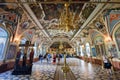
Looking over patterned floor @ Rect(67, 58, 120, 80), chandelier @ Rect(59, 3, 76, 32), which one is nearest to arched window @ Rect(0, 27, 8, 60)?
chandelier @ Rect(59, 3, 76, 32)

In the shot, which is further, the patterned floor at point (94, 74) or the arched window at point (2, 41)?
the arched window at point (2, 41)

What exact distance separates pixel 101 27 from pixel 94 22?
0.90 m

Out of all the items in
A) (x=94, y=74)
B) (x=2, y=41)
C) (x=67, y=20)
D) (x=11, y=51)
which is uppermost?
(x=67, y=20)

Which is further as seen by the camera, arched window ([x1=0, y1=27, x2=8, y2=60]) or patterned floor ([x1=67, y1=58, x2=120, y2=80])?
arched window ([x1=0, y1=27, x2=8, y2=60])

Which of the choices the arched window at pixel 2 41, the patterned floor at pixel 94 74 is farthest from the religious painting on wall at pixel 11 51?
the patterned floor at pixel 94 74

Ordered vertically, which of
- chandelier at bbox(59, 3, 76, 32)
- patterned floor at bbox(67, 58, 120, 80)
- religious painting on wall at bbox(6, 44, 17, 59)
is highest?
chandelier at bbox(59, 3, 76, 32)

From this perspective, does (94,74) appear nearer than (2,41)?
Yes

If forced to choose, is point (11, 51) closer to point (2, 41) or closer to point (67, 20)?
point (2, 41)

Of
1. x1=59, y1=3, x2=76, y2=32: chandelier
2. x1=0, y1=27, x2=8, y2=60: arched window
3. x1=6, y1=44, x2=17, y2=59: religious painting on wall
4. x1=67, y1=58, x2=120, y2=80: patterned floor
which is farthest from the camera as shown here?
x1=6, y1=44, x2=17, y2=59: religious painting on wall

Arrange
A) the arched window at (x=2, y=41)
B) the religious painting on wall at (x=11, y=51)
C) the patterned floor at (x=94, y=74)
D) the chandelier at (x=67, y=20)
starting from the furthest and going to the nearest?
the religious painting on wall at (x=11, y=51)
the arched window at (x=2, y=41)
the patterned floor at (x=94, y=74)
the chandelier at (x=67, y=20)

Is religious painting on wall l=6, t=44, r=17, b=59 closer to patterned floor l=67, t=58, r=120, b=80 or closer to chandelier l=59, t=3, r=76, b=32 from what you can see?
chandelier l=59, t=3, r=76, b=32

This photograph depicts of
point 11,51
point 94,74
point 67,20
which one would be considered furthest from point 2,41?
point 94,74

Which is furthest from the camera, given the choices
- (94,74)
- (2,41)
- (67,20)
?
(2,41)

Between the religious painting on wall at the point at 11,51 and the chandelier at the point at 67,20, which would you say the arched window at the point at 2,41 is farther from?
the chandelier at the point at 67,20
